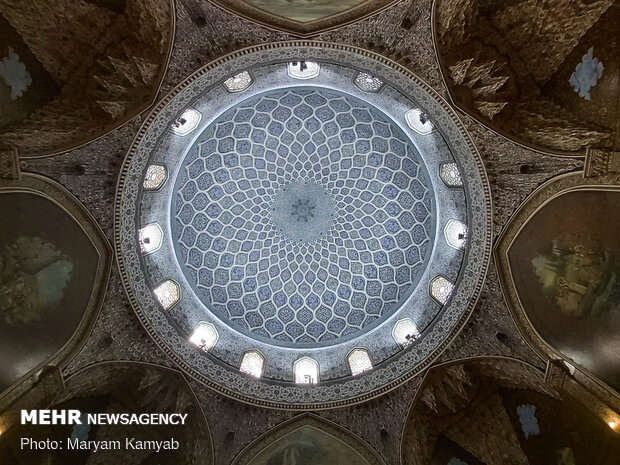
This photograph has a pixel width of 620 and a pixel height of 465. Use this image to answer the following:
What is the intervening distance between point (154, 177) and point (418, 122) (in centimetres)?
732

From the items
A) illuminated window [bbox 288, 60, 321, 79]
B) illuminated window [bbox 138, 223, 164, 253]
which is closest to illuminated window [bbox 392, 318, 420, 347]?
illuminated window [bbox 138, 223, 164, 253]

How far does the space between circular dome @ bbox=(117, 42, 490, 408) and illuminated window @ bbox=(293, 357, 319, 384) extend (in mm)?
77

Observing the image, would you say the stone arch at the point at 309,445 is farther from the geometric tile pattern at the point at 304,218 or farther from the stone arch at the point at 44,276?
the stone arch at the point at 44,276

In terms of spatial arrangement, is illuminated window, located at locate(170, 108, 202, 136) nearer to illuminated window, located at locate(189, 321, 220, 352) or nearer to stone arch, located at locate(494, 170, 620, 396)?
illuminated window, located at locate(189, 321, 220, 352)

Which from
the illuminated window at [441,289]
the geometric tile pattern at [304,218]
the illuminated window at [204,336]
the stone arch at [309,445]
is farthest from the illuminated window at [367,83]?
the stone arch at [309,445]

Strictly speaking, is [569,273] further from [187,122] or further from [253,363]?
[187,122]

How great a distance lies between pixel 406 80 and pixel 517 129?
8.75 feet

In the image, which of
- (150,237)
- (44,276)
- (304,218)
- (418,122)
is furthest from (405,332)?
(44,276)

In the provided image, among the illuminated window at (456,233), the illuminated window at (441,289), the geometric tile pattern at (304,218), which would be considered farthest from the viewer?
the geometric tile pattern at (304,218)

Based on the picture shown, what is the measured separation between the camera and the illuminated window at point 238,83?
13.4 meters

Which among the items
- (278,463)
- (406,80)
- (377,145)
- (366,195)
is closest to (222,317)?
(278,463)

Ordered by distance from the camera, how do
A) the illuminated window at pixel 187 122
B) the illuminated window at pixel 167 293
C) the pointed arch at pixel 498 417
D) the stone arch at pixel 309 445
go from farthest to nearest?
the illuminated window at pixel 167 293 < the stone arch at pixel 309 445 < the illuminated window at pixel 187 122 < the pointed arch at pixel 498 417

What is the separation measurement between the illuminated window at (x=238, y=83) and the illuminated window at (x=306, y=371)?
819 cm

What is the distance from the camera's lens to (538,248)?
11906 mm
